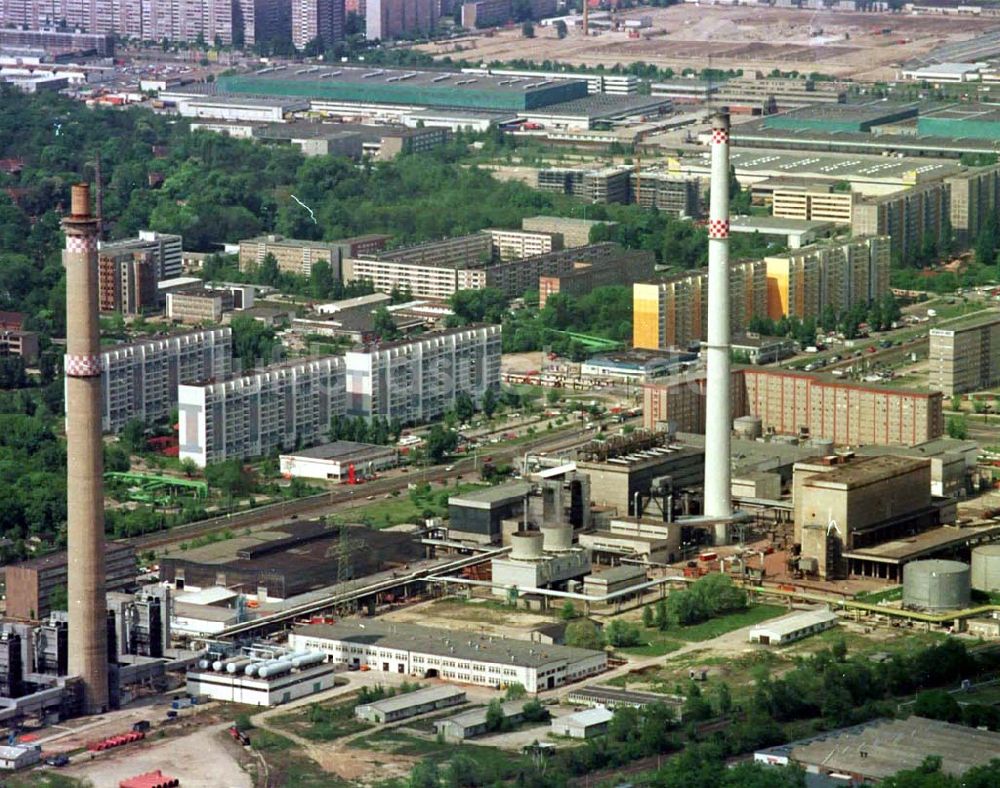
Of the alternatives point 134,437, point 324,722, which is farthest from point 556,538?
point 134,437

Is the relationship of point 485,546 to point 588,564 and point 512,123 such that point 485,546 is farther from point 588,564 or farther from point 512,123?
point 512,123

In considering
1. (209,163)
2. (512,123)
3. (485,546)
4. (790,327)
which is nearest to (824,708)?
(485,546)

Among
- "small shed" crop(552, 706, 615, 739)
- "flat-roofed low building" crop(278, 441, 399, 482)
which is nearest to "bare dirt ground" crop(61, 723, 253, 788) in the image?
"small shed" crop(552, 706, 615, 739)

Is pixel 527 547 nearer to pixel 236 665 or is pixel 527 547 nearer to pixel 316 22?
pixel 236 665

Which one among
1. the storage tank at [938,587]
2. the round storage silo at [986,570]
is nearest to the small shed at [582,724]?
the storage tank at [938,587]

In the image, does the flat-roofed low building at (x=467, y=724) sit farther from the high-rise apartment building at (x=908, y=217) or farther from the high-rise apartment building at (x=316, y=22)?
the high-rise apartment building at (x=316, y=22)

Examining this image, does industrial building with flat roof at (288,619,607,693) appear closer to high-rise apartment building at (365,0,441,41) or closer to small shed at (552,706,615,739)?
small shed at (552,706,615,739)
